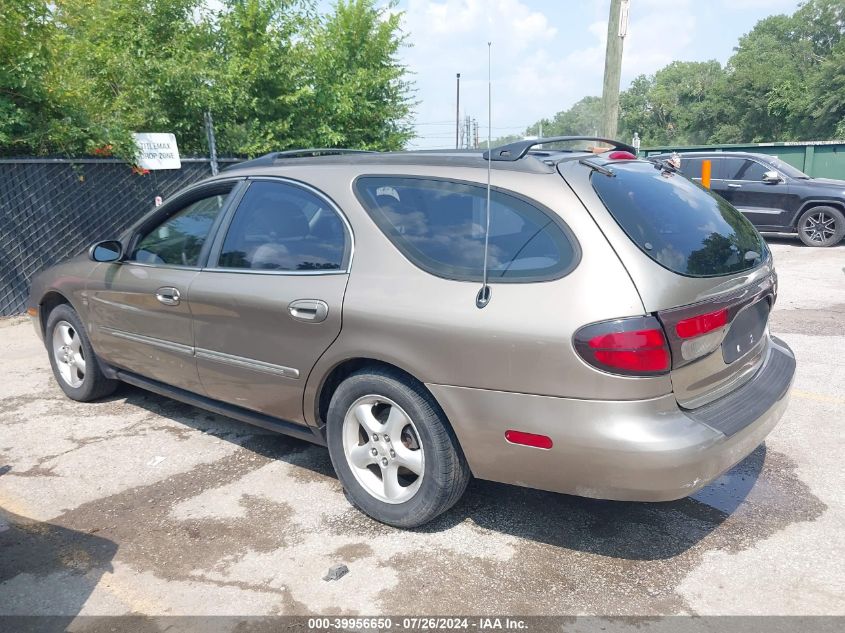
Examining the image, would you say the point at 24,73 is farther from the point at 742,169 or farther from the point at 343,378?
the point at 742,169

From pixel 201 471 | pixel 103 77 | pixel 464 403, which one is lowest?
pixel 201 471

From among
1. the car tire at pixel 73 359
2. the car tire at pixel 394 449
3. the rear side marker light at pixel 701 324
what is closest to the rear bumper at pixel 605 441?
the car tire at pixel 394 449

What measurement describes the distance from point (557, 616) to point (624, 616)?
0.81 feet

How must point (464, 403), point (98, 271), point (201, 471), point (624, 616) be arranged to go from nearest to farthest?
point (624, 616), point (464, 403), point (201, 471), point (98, 271)

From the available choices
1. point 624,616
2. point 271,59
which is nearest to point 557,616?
point 624,616

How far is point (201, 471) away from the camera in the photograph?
Answer: 3.99 m

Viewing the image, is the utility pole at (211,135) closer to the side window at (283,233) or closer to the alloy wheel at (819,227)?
the side window at (283,233)

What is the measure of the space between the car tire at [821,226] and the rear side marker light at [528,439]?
11.7 meters

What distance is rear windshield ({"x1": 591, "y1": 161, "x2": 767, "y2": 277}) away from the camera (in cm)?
281

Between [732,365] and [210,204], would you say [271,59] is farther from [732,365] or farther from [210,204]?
[732,365]

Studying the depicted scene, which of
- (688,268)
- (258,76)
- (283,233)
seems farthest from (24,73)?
(688,268)

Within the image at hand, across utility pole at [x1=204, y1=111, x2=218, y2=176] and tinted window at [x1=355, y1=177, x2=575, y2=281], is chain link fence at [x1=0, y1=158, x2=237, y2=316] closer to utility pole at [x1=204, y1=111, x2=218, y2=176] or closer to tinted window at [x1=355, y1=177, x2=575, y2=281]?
utility pole at [x1=204, y1=111, x2=218, y2=176]

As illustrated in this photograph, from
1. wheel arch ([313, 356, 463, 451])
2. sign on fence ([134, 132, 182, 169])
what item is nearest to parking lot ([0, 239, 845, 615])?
wheel arch ([313, 356, 463, 451])

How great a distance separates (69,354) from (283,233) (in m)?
2.47
